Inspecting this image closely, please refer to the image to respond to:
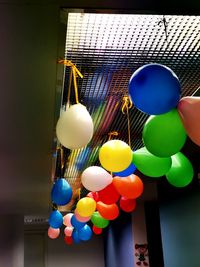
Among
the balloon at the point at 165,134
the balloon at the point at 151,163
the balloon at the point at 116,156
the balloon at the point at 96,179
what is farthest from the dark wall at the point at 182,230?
the balloon at the point at 165,134

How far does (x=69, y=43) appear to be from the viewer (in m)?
1.64

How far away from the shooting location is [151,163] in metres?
1.88

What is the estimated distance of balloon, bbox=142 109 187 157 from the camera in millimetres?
1410

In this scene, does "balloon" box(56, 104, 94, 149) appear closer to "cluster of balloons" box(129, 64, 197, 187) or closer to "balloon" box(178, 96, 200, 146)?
"cluster of balloons" box(129, 64, 197, 187)

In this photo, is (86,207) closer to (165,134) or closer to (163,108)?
(165,134)

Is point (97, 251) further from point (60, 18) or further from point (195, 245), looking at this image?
point (60, 18)

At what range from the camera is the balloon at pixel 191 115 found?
4.29 ft

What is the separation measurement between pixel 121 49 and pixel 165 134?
0.52 m

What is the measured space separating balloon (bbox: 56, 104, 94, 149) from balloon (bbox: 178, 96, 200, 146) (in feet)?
1.53

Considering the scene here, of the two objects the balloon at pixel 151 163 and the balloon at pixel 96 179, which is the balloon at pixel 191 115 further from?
the balloon at pixel 96 179

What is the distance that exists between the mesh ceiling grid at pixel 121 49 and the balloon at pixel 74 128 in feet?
1.04

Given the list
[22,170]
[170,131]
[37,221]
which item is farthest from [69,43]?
[37,221]

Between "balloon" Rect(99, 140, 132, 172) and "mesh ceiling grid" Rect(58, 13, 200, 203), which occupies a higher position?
"mesh ceiling grid" Rect(58, 13, 200, 203)

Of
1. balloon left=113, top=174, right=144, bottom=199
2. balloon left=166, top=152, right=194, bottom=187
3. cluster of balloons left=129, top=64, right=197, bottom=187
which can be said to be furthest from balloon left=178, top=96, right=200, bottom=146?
balloon left=113, top=174, right=144, bottom=199
